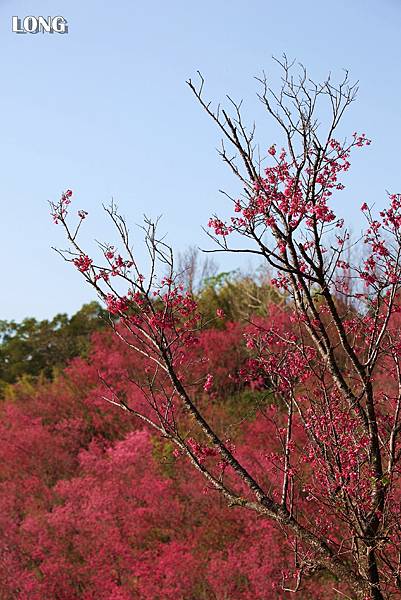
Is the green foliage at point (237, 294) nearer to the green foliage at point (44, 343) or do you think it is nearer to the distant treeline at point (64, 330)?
the distant treeline at point (64, 330)

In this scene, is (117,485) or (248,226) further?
(117,485)

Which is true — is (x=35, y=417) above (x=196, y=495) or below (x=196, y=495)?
above

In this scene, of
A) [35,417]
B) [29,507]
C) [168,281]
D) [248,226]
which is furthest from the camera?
[35,417]

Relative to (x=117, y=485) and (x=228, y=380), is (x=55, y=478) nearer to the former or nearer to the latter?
(x=117, y=485)

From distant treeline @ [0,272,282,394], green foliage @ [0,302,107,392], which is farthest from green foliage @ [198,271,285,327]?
green foliage @ [0,302,107,392]

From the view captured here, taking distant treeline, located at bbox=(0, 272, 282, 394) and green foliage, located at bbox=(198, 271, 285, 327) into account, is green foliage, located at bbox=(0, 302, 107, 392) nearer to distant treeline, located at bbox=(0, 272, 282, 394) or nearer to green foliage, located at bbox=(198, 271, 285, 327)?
distant treeline, located at bbox=(0, 272, 282, 394)

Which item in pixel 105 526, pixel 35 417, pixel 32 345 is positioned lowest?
pixel 105 526

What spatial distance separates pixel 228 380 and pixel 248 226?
9.64m

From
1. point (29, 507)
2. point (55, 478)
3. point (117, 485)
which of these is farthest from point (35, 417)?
point (117, 485)

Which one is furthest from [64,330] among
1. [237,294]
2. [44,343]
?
[237,294]

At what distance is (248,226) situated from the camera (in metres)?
3.34

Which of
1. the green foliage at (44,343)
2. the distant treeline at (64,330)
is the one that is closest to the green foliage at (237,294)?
the distant treeline at (64,330)

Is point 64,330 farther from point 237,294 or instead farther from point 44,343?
point 237,294

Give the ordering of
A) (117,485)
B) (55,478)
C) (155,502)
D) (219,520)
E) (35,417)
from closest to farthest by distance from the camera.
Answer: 1. (219,520)
2. (155,502)
3. (117,485)
4. (55,478)
5. (35,417)
